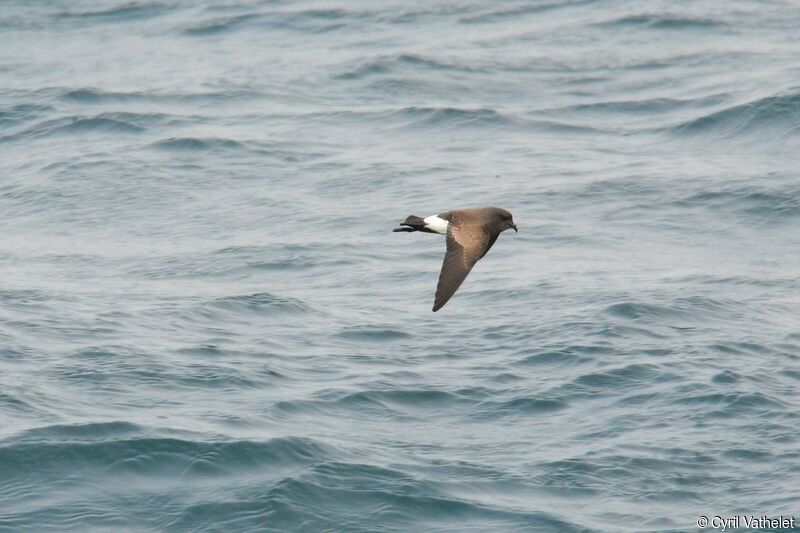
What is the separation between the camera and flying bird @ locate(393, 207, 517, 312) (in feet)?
37.7

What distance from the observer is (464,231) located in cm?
1193

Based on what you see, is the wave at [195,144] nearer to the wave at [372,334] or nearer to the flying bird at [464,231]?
the wave at [372,334]

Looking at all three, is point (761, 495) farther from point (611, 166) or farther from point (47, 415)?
point (611, 166)

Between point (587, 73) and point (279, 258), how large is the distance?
367 inches

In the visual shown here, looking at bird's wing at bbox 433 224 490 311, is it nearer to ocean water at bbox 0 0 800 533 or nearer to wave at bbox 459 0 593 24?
ocean water at bbox 0 0 800 533

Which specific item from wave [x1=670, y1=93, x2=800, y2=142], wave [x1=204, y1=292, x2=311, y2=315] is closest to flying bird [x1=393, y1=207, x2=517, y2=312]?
wave [x1=204, y1=292, x2=311, y2=315]

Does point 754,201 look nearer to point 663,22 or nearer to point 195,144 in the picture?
point 195,144

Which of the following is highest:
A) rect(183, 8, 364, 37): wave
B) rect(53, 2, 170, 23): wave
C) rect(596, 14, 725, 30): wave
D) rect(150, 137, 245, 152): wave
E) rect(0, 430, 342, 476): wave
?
rect(53, 2, 170, 23): wave

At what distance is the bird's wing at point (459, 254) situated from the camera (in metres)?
11.2

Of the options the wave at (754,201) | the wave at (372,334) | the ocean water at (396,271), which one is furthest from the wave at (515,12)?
the wave at (372,334)

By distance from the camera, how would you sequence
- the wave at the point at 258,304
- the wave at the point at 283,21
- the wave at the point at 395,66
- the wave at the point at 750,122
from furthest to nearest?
the wave at the point at 283,21 < the wave at the point at 395,66 < the wave at the point at 750,122 < the wave at the point at 258,304

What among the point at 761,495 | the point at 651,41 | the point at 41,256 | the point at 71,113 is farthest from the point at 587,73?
the point at 761,495

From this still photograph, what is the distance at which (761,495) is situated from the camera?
12.7m

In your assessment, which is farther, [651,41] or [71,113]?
[651,41]
